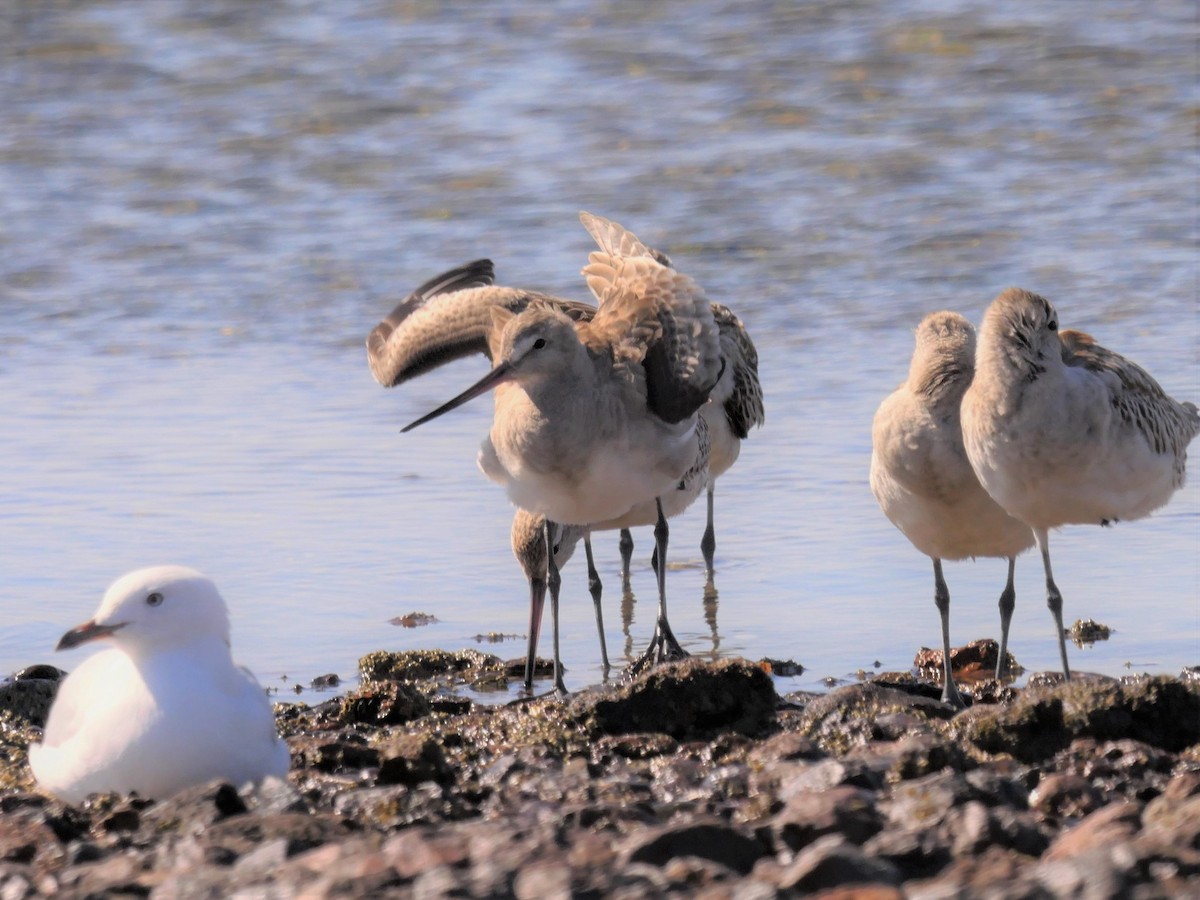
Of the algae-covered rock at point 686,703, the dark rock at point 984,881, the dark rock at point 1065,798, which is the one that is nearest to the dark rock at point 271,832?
the dark rock at point 984,881

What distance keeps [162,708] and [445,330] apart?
3.90 metres

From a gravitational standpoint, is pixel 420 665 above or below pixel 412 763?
below

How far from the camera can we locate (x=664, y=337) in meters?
8.48

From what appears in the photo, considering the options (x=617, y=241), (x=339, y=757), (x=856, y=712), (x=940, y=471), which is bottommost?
(x=856, y=712)

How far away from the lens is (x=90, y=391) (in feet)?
40.7

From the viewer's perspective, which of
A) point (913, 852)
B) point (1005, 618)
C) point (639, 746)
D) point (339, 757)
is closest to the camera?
point (913, 852)

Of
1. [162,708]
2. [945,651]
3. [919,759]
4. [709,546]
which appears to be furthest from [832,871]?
[709,546]

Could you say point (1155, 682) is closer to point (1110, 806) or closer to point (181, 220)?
point (1110, 806)

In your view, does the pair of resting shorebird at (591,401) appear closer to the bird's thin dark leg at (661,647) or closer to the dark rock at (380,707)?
the bird's thin dark leg at (661,647)

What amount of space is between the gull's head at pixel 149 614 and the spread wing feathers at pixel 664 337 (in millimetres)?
2874

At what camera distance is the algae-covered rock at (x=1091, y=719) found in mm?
6438

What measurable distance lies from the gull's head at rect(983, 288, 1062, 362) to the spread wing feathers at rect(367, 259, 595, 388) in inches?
92.0

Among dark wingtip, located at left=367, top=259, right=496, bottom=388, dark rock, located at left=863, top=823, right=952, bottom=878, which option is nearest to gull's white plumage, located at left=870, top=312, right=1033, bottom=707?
dark rock, located at left=863, top=823, right=952, bottom=878

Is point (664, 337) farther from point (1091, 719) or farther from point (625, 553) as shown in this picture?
point (1091, 719)
